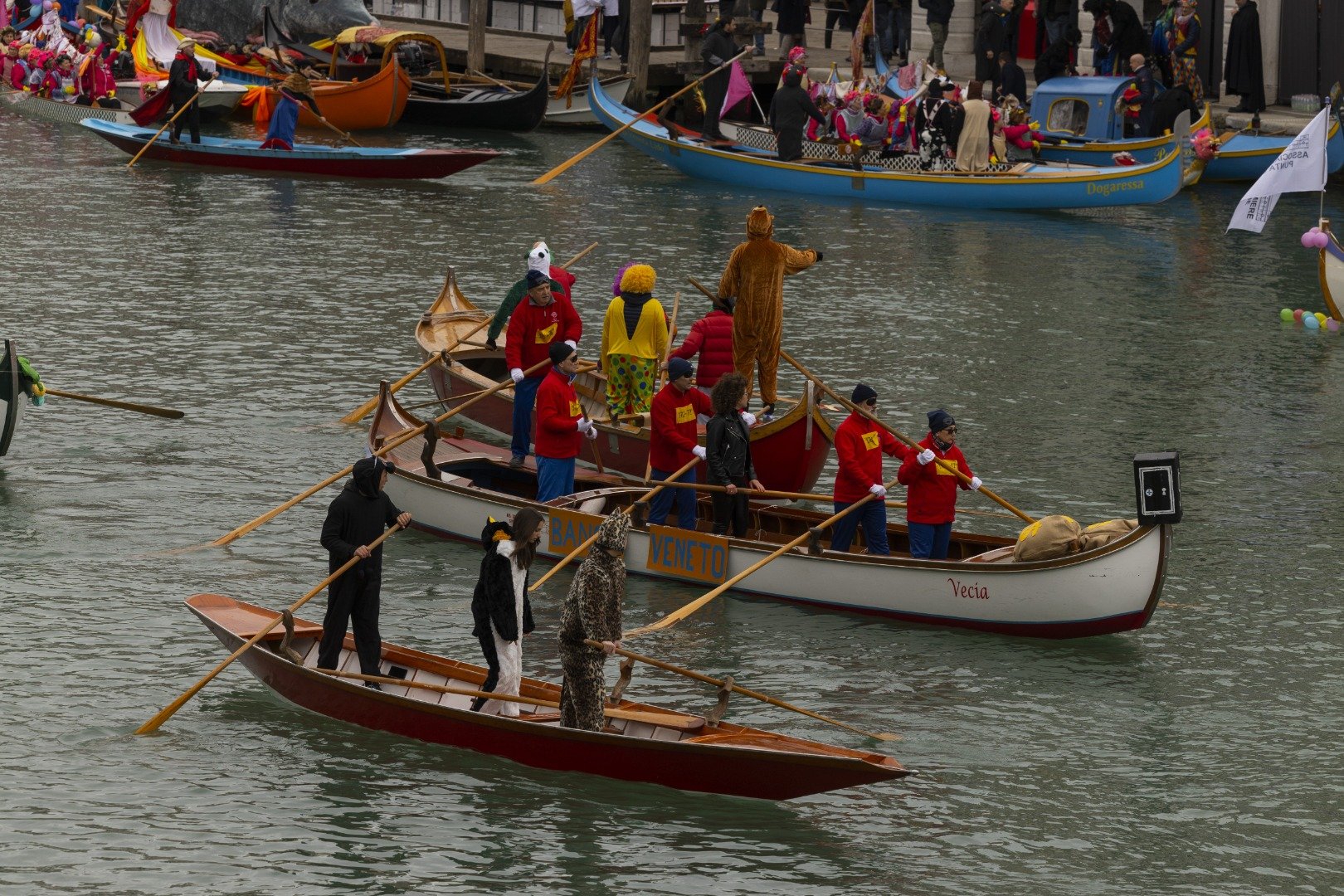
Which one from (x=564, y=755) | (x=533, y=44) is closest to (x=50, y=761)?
(x=564, y=755)

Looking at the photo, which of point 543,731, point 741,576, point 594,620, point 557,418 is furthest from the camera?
point 557,418

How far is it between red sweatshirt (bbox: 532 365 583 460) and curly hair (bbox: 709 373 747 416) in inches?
44.9

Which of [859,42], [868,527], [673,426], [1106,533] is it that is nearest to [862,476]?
[868,527]

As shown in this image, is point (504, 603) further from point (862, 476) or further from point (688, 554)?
point (862, 476)

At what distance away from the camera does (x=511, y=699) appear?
36.6ft

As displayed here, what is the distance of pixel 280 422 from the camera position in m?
18.0

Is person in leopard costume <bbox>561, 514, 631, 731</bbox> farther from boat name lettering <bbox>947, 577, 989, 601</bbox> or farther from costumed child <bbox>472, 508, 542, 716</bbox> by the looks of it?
boat name lettering <bbox>947, 577, 989, 601</bbox>

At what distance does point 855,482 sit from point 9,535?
639 centimetres

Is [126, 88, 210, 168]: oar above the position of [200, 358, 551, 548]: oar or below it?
above

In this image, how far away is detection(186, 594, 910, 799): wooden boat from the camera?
10398 mm

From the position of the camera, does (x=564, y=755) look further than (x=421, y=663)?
No

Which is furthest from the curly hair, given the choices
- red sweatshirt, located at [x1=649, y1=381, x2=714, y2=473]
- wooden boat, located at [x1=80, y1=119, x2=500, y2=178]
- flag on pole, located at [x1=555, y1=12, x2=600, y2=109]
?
flag on pole, located at [x1=555, y1=12, x2=600, y2=109]

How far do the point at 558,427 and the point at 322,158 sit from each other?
17.6 meters

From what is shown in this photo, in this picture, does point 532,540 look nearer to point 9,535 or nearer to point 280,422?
point 9,535
